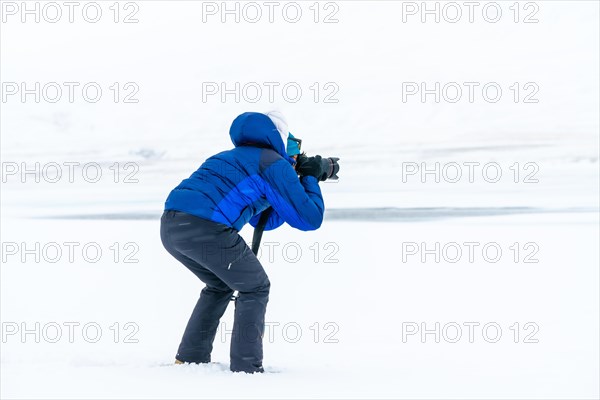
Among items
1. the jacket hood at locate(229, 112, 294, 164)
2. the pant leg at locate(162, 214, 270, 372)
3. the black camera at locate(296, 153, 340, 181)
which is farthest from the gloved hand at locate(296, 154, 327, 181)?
the pant leg at locate(162, 214, 270, 372)

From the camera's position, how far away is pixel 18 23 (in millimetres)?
41594

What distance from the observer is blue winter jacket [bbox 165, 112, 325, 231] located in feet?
10.7

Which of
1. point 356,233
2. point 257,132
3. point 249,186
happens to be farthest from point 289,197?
point 356,233

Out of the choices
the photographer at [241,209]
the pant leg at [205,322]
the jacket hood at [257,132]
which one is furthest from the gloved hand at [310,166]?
the pant leg at [205,322]

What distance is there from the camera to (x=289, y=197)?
3283 mm

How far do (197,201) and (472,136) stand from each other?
19925 mm

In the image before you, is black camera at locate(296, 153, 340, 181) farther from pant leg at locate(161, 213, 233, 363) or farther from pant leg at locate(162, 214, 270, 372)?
pant leg at locate(161, 213, 233, 363)

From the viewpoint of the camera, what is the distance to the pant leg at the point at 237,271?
327 centimetres

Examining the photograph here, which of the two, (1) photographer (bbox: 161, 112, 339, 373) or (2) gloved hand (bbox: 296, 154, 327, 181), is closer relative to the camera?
(1) photographer (bbox: 161, 112, 339, 373)

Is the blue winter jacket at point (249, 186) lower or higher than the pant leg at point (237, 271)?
higher

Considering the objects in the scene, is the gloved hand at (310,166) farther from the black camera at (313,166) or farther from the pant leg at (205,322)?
the pant leg at (205,322)

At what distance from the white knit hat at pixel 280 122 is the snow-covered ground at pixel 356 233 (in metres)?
1.03

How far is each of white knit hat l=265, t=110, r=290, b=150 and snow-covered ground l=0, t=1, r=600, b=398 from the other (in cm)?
103

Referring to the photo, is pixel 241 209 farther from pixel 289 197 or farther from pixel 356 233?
pixel 356 233
